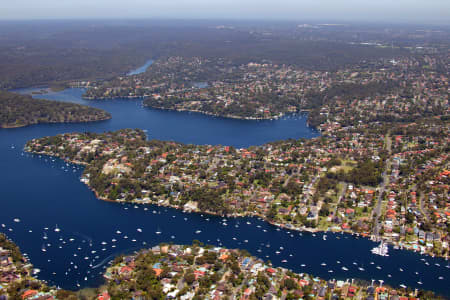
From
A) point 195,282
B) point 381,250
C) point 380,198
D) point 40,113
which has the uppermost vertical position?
point 40,113

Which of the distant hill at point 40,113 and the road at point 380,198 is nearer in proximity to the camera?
the road at point 380,198

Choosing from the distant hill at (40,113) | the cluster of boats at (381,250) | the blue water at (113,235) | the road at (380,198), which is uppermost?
the distant hill at (40,113)

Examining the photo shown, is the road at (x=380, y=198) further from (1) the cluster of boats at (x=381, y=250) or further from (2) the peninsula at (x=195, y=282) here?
(2) the peninsula at (x=195, y=282)

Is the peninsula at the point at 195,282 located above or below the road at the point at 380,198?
below

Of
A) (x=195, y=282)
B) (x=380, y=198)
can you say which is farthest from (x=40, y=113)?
(x=380, y=198)

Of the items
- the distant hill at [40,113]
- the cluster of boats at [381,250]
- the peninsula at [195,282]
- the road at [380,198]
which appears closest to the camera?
the peninsula at [195,282]

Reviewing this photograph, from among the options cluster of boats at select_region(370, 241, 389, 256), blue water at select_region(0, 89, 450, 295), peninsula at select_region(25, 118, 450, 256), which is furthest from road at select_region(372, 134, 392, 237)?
blue water at select_region(0, 89, 450, 295)

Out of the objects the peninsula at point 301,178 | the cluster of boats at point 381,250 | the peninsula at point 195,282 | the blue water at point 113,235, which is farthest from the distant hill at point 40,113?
the cluster of boats at point 381,250

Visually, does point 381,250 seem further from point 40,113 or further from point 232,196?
point 40,113
